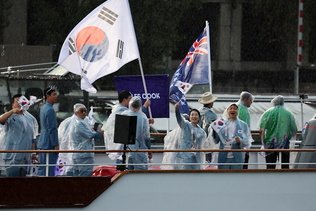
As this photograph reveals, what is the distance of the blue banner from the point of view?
13.1 metres

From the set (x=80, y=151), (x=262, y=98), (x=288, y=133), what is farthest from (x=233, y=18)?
(x=80, y=151)

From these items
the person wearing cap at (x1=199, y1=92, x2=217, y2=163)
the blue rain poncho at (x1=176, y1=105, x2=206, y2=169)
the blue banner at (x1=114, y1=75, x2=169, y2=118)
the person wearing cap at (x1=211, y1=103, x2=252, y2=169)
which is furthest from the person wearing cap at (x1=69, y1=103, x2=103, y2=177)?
the person wearing cap at (x1=199, y1=92, x2=217, y2=163)

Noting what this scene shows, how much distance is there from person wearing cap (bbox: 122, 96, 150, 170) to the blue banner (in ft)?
3.63

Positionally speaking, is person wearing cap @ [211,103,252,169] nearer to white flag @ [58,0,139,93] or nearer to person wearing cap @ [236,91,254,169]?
person wearing cap @ [236,91,254,169]

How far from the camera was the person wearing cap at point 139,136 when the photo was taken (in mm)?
11680

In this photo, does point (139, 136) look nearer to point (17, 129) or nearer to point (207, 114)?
point (17, 129)

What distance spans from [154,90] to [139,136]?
128 centimetres

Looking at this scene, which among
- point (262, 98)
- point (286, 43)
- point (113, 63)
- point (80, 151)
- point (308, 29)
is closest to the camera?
point (80, 151)

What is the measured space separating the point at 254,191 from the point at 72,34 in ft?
9.86

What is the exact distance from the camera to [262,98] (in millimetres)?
20078

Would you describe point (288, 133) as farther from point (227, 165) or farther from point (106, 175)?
point (106, 175)

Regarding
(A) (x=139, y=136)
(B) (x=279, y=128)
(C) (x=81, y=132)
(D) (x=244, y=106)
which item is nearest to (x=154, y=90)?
(D) (x=244, y=106)

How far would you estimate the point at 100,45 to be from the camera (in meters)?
13.1

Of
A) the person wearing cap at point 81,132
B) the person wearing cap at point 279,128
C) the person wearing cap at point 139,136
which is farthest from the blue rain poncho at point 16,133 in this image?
the person wearing cap at point 279,128
